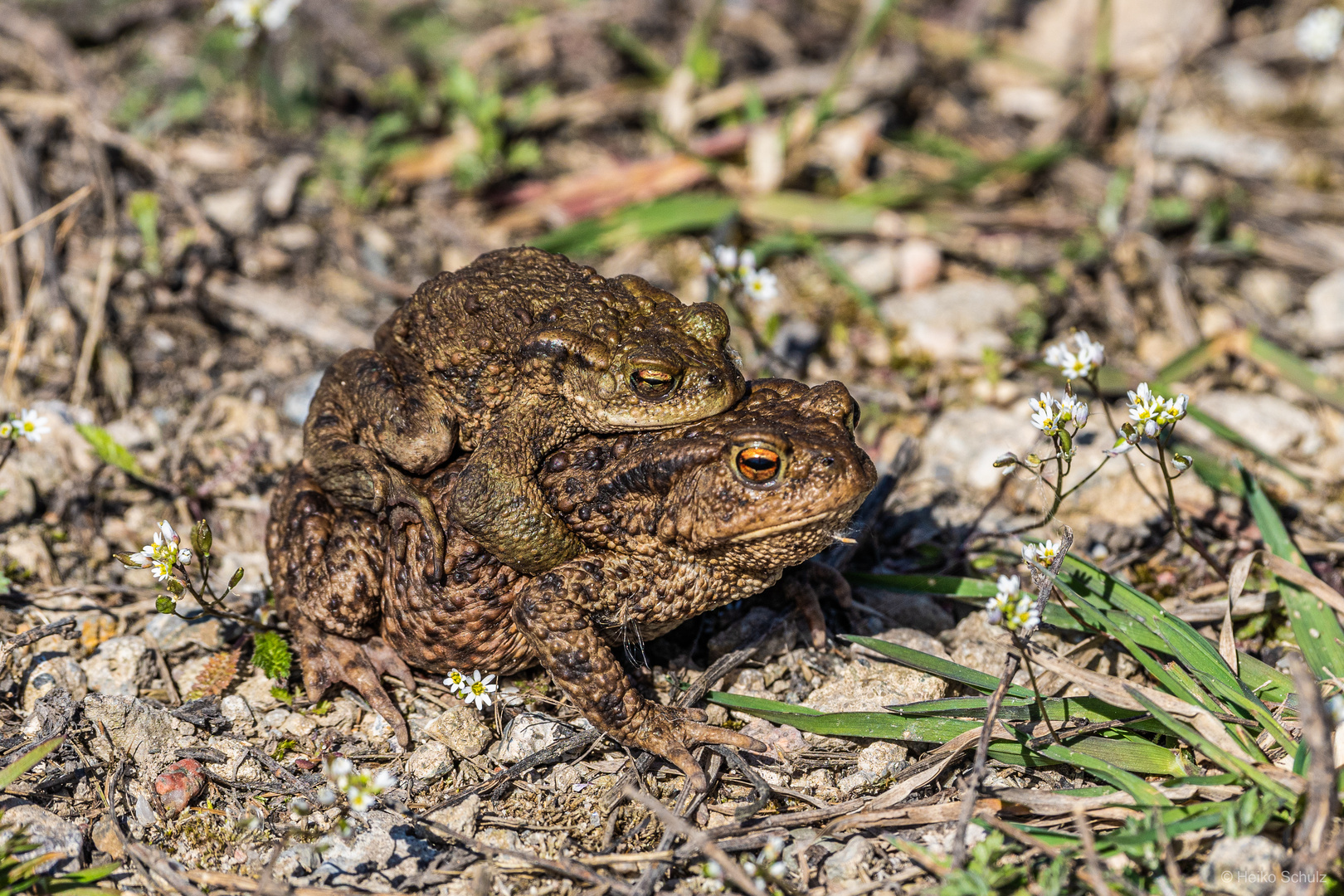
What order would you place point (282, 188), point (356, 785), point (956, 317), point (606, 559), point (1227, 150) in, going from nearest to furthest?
point (356, 785) → point (606, 559) → point (956, 317) → point (282, 188) → point (1227, 150)

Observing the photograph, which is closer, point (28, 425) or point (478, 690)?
point (478, 690)

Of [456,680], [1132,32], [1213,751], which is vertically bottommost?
[456,680]

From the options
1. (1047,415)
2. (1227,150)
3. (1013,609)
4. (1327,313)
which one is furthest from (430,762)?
(1227,150)

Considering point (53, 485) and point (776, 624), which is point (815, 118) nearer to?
point (776, 624)

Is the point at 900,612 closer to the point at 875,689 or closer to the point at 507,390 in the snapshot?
the point at 875,689

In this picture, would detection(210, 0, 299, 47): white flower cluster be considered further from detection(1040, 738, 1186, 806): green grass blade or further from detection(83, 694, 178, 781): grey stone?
detection(1040, 738, 1186, 806): green grass blade

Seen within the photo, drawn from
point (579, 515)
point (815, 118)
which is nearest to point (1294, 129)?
point (815, 118)

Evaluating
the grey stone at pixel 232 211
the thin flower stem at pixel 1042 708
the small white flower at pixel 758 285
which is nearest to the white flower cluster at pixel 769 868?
the thin flower stem at pixel 1042 708

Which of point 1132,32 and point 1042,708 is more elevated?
point 1132,32

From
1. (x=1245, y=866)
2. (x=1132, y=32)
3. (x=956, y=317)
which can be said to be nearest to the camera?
(x=1245, y=866)
